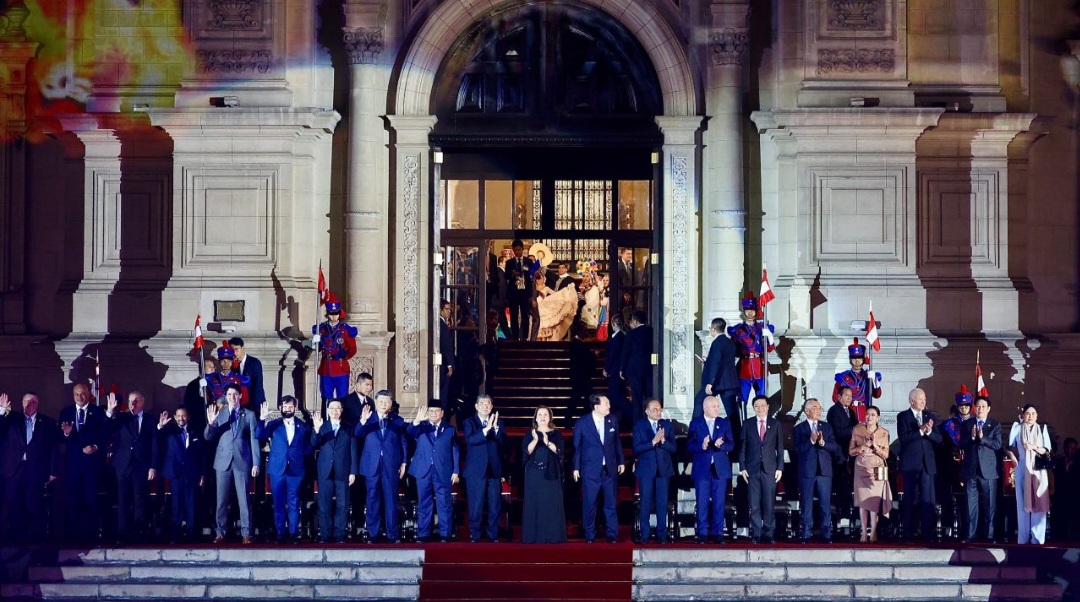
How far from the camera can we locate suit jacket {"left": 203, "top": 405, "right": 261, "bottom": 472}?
753 inches

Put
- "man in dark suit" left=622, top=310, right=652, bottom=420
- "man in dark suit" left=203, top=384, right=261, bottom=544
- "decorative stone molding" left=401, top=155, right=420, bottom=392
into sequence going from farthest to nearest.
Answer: "decorative stone molding" left=401, top=155, right=420, bottom=392
"man in dark suit" left=622, top=310, right=652, bottom=420
"man in dark suit" left=203, top=384, right=261, bottom=544

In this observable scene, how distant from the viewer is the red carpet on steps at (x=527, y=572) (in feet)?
58.0

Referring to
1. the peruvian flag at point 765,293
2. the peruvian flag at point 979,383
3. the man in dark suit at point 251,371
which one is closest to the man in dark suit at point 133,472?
the man in dark suit at point 251,371

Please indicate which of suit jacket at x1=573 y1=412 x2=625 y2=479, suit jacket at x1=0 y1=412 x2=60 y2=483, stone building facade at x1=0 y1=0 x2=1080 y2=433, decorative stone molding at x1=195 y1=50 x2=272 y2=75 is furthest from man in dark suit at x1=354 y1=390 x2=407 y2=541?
decorative stone molding at x1=195 y1=50 x2=272 y2=75

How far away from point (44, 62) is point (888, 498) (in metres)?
13.5

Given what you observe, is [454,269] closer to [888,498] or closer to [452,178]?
[452,178]

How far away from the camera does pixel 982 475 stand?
Result: 1903 cm

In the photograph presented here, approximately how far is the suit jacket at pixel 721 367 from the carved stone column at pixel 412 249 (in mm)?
4704

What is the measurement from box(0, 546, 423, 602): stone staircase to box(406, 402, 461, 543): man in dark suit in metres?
0.64

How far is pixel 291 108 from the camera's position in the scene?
22828 millimetres

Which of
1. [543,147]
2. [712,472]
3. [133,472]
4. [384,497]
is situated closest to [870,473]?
[712,472]

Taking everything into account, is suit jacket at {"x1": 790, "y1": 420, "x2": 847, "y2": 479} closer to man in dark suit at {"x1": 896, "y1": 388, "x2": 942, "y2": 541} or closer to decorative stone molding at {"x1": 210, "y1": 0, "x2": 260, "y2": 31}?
man in dark suit at {"x1": 896, "y1": 388, "x2": 942, "y2": 541}

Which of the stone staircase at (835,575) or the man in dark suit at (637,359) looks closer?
the stone staircase at (835,575)

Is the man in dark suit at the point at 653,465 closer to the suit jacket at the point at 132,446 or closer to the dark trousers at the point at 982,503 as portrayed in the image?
the dark trousers at the point at 982,503
